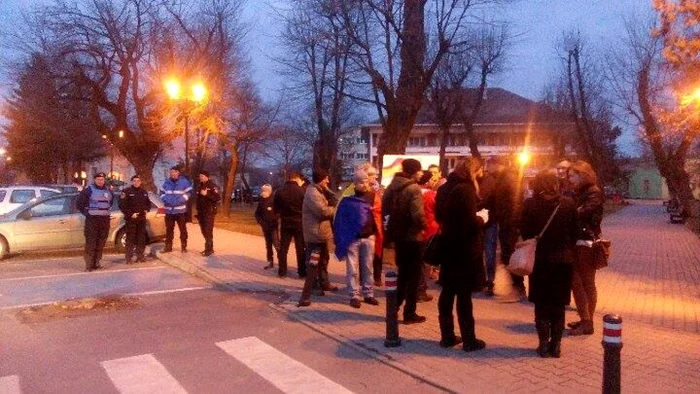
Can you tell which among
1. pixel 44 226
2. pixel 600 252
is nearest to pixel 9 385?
→ pixel 600 252

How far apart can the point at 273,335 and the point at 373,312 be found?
1527mm

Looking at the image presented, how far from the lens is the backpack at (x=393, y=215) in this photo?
24.8 feet

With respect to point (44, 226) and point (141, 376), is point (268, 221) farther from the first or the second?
point (141, 376)

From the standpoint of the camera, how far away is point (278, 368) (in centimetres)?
634

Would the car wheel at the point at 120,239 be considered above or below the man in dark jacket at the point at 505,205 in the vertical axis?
below

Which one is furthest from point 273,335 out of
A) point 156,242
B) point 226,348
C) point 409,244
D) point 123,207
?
point 156,242

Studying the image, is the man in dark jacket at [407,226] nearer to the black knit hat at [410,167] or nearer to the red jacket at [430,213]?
the black knit hat at [410,167]

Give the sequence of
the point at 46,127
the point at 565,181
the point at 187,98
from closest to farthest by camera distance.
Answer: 1. the point at 565,181
2. the point at 187,98
3. the point at 46,127

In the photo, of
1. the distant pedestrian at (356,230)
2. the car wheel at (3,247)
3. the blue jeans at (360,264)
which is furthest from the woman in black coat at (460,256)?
the car wheel at (3,247)

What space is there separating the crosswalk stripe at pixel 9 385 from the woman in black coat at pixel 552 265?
16.5ft

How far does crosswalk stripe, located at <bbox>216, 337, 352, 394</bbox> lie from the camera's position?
18.9 feet

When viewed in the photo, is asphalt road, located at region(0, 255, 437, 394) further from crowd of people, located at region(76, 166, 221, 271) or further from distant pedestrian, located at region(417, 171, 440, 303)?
distant pedestrian, located at region(417, 171, 440, 303)

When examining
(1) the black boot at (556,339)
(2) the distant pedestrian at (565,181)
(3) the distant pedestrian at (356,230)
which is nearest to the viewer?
(1) the black boot at (556,339)

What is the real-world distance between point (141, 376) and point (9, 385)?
46.8 inches
